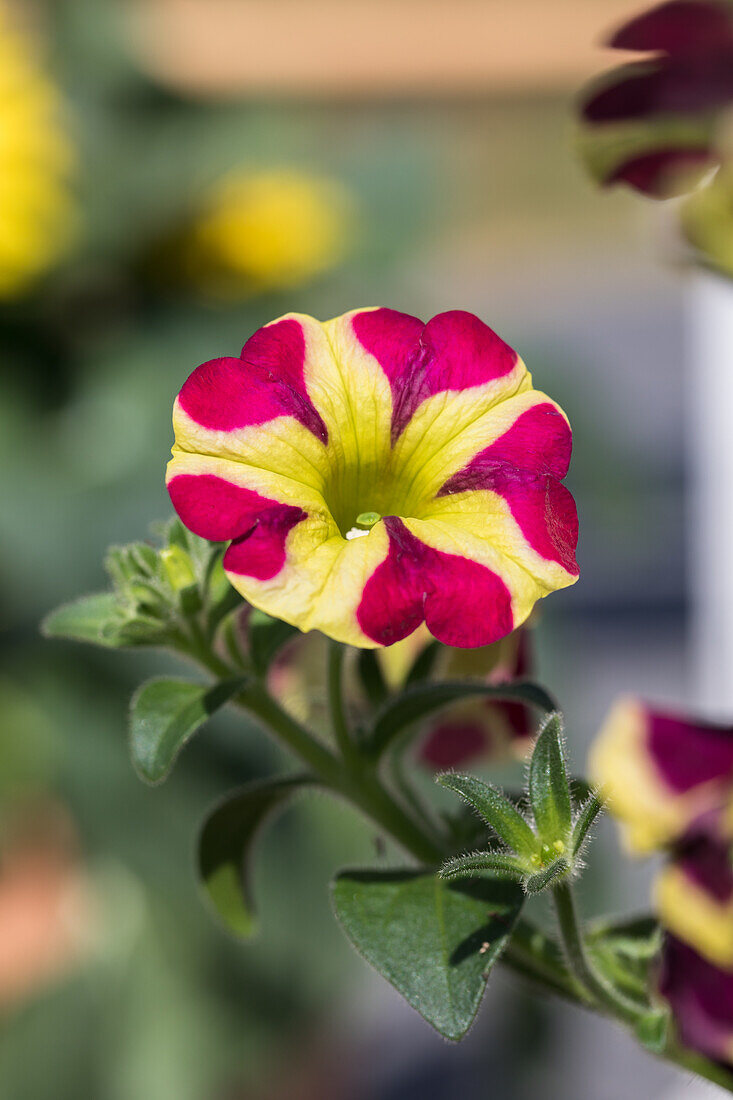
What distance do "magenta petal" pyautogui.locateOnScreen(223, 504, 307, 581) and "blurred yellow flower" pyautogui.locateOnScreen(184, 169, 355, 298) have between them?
44.0 inches

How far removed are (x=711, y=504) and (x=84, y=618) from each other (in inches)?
66.3

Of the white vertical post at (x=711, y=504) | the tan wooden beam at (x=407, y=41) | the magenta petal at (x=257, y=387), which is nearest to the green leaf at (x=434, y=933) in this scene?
the magenta petal at (x=257, y=387)

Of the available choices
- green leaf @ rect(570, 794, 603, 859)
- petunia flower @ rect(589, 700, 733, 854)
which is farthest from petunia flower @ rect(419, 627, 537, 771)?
green leaf @ rect(570, 794, 603, 859)

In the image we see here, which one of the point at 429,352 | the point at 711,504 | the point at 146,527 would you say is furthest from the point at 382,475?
the point at 711,504

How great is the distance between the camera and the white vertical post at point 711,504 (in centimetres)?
172

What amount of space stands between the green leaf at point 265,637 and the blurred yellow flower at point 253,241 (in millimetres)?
1071

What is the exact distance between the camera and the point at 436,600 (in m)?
0.25

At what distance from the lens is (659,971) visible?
0.32 m

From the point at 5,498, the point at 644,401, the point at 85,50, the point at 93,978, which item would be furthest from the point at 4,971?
the point at 644,401

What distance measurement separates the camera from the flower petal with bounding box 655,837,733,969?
31 cm

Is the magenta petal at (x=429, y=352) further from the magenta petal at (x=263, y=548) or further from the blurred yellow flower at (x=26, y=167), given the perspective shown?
the blurred yellow flower at (x=26, y=167)

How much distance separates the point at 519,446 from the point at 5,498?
104 cm

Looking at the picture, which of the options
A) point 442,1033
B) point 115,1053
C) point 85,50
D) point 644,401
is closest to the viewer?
point 442,1033

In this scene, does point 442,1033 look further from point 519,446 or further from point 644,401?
point 644,401
